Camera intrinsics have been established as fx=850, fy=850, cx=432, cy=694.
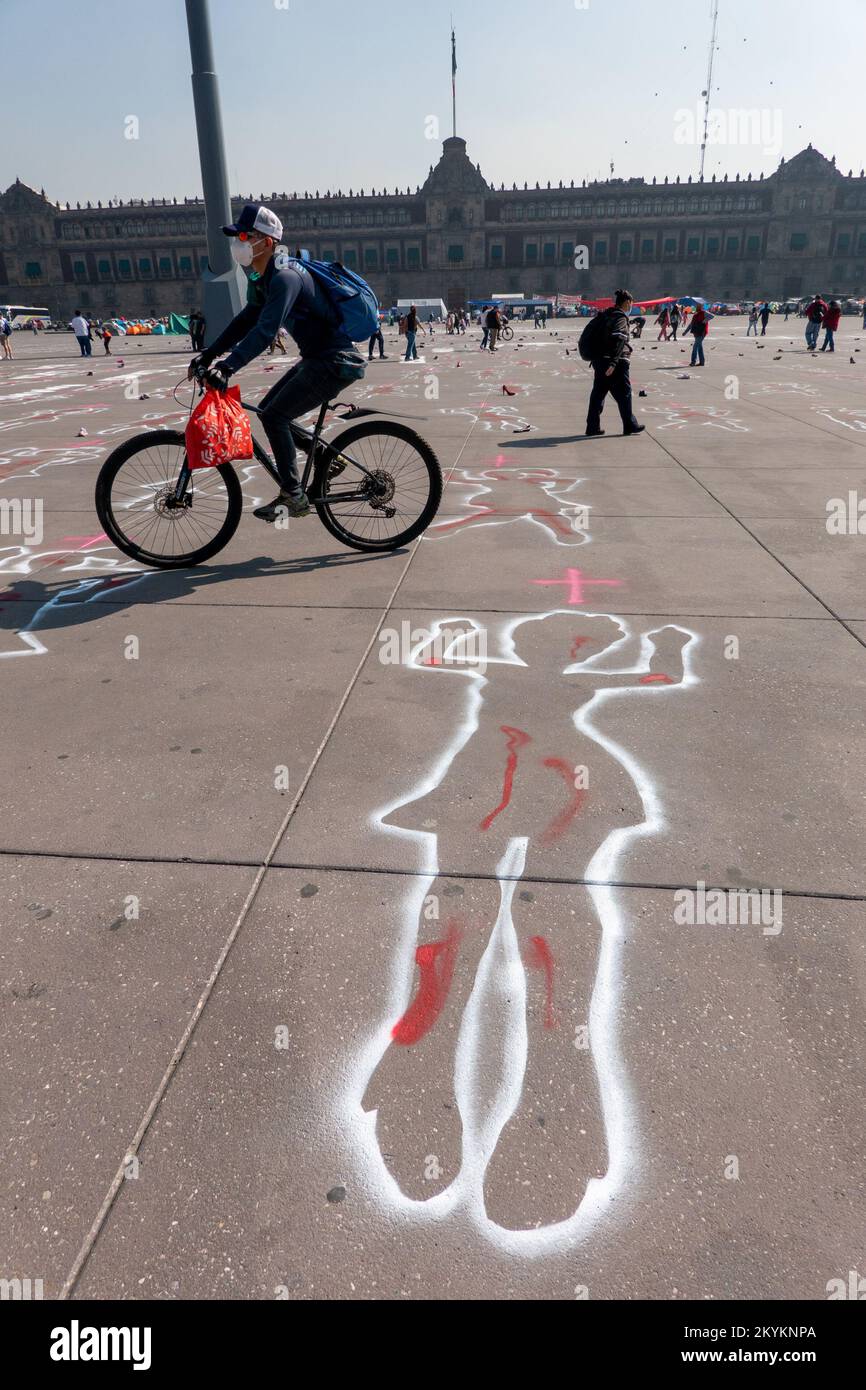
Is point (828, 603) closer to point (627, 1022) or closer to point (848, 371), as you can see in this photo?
point (627, 1022)

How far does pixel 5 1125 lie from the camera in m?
1.72

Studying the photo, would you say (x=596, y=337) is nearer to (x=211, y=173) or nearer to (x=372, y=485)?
(x=372, y=485)

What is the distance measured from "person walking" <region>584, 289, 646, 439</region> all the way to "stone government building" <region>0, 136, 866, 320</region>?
335 feet

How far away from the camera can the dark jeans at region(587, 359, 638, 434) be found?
9797 mm

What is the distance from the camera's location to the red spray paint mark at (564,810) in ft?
8.53

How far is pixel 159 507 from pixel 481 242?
111 m

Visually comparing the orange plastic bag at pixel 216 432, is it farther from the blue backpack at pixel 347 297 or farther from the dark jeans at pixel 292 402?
the blue backpack at pixel 347 297

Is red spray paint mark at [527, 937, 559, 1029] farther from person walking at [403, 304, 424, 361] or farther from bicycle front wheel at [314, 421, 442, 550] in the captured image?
person walking at [403, 304, 424, 361]

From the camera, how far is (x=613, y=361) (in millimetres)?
9617

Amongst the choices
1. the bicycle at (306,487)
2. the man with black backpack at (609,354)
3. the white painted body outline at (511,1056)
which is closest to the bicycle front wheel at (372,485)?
the bicycle at (306,487)

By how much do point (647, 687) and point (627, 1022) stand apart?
188 centimetres

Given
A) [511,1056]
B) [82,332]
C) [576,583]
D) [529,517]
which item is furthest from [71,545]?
[82,332]

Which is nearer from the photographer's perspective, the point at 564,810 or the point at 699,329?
the point at 564,810

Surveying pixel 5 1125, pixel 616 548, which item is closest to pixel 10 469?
pixel 616 548
